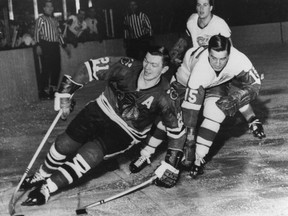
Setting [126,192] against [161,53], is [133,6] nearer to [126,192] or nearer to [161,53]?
[161,53]

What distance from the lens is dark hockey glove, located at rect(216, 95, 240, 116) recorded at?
4723mm

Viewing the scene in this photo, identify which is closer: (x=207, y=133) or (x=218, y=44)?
(x=218, y=44)

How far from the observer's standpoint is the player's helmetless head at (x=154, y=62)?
4.36m

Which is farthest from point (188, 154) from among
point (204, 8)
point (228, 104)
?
point (204, 8)

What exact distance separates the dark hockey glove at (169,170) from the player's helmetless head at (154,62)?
2.14 ft

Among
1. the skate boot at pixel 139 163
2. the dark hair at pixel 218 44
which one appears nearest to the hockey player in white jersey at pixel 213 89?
the dark hair at pixel 218 44

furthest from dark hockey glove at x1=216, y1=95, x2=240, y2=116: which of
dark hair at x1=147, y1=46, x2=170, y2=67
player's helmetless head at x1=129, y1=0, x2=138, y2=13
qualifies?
player's helmetless head at x1=129, y1=0, x2=138, y2=13

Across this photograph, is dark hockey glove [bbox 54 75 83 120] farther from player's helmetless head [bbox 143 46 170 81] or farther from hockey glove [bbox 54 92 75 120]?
player's helmetless head [bbox 143 46 170 81]

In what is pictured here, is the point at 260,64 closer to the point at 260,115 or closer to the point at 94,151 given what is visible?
the point at 260,115

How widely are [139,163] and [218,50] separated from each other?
1.31 meters

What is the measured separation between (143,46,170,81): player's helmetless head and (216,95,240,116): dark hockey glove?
656 mm

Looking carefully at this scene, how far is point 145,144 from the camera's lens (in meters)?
5.32

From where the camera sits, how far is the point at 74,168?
4.16 m

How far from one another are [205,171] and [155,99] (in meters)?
0.99
